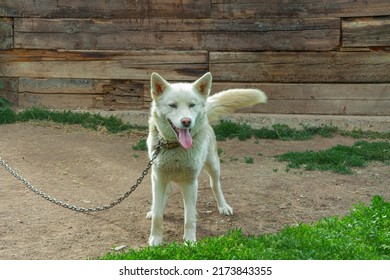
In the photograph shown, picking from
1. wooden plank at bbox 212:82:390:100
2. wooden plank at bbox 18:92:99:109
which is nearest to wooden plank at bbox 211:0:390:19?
wooden plank at bbox 212:82:390:100

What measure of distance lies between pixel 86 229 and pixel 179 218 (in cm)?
97

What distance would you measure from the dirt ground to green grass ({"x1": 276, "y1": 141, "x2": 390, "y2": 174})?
6.3 inches

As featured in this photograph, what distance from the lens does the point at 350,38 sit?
30.0 ft

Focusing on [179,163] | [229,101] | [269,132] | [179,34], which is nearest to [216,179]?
[229,101]

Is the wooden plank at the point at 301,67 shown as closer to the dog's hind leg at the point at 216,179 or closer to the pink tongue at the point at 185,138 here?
the dog's hind leg at the point at 216,179

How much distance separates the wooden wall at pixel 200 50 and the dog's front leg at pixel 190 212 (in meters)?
4.32

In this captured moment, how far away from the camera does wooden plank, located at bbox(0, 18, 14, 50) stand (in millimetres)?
9922

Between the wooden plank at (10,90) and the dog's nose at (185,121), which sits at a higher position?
the dog's nose at (185,121)

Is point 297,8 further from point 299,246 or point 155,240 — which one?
point 299,246

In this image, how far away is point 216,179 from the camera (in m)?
6.02

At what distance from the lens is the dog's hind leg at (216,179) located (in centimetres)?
590

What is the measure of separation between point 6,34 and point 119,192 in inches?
179

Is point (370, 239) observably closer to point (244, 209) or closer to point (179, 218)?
point (244, 209)

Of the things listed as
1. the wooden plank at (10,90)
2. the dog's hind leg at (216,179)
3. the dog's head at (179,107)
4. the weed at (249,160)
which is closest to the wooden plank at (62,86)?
the wooden plank at (10,90)
